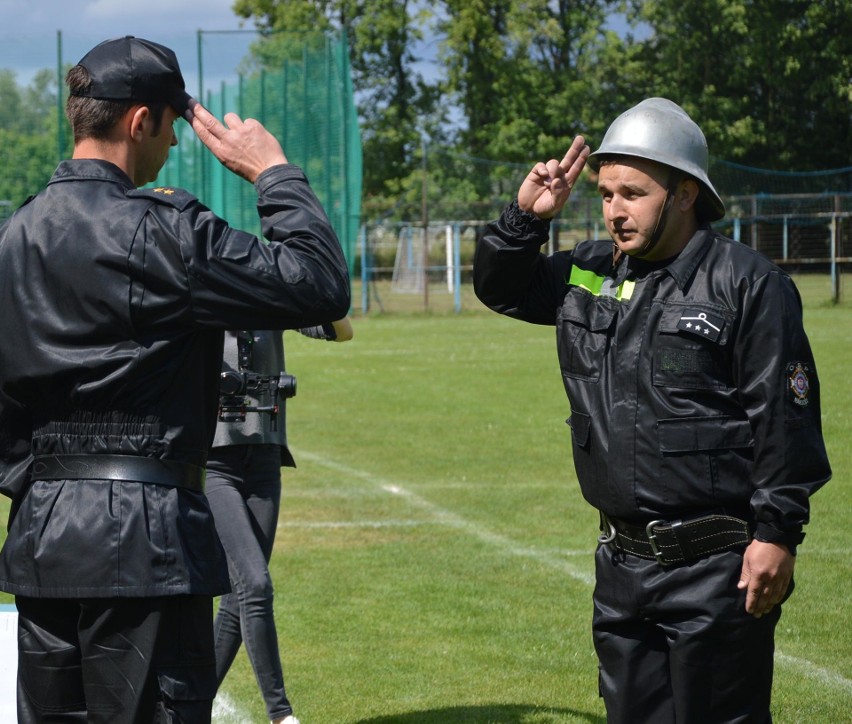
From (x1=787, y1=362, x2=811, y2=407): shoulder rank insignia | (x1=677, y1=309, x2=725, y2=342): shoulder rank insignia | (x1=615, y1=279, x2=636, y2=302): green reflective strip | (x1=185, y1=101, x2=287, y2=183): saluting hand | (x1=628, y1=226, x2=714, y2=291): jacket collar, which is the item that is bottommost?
(x1=787, y1=362, x2=811, y2=407): shoulder rank insignia

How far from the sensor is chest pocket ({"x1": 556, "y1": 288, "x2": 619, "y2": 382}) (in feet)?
12.2

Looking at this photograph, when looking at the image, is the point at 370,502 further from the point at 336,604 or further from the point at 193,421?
the point at 193,421

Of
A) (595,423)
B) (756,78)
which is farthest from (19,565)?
(756,78)

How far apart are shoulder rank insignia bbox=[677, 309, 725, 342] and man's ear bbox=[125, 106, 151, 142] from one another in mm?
1522

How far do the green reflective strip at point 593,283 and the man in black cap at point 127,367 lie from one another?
3.37 ft

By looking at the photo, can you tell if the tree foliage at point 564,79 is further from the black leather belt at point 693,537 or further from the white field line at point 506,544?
the black leather belt at point 693,537

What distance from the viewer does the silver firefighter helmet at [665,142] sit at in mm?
3678

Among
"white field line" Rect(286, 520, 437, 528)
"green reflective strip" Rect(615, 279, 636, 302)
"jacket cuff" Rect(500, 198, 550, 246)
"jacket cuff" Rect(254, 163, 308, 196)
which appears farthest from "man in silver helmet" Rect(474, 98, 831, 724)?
"white field line" Rect(286, 520, 437, 528)

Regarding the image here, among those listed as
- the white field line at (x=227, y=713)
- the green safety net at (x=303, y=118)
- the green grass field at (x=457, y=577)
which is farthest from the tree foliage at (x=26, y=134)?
the white field line at (x=227, y=713)

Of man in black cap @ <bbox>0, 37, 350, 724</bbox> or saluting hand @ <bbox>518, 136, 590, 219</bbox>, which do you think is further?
saluting hand @ <bbox>518, 136, 590, 219</bbox>

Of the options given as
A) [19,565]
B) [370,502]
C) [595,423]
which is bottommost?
[370,502]

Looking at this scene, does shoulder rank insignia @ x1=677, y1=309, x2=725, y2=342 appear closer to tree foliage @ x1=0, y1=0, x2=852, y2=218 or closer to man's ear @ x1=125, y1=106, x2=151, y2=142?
man's ear @ x1=125, y1=106, x2=151, y2=142

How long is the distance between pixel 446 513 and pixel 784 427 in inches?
249

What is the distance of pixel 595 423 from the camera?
370 centimetres
